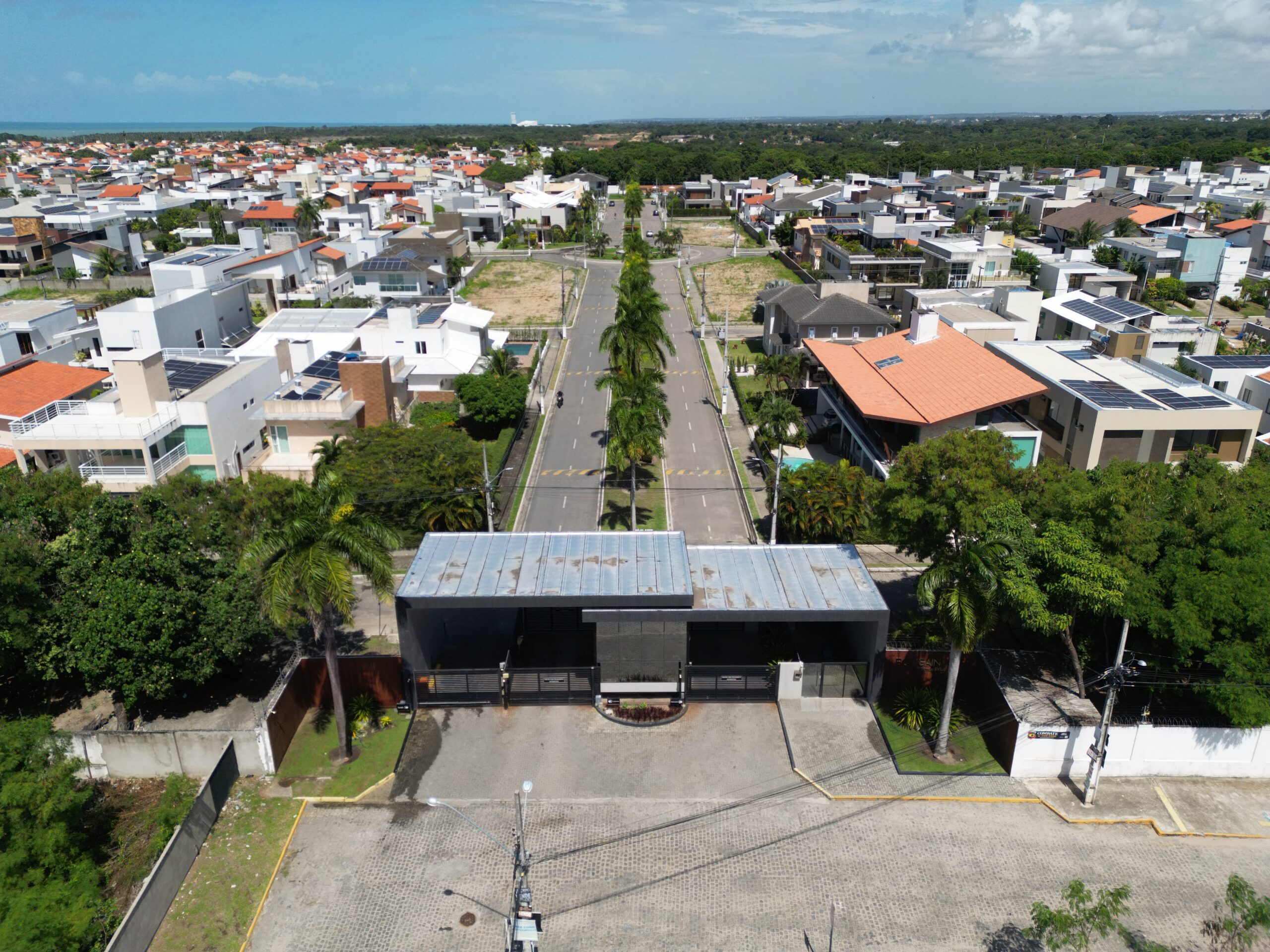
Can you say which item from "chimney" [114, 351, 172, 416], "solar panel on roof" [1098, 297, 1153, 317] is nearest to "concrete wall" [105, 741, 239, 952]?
"chimney" [114, 351, 172, 416]

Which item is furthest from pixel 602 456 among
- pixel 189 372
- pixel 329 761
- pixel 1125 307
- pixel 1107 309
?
pixel 1125 307

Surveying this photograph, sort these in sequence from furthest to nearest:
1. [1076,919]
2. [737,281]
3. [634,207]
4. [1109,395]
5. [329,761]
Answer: [634,207] → [737,281] → [1109,395] → [329,761] → [1076,919]

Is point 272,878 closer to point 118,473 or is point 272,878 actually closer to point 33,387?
point 118,473

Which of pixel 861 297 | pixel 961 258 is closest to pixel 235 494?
pixel 861 297

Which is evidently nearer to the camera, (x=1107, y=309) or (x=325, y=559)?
(x=325, y=559)

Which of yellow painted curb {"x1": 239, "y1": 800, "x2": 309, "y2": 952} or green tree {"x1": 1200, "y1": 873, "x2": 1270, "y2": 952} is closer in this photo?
green tree {"x1": 1200, "y1": 873, "x2": 1270, "y2": 952}

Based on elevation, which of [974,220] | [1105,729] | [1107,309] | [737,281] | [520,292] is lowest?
[1105,729]

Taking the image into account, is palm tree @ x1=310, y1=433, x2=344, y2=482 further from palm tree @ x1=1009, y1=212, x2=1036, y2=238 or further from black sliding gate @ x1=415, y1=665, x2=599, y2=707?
palm tree @ x1=1009, y1=212, x2=1036, y2=238
